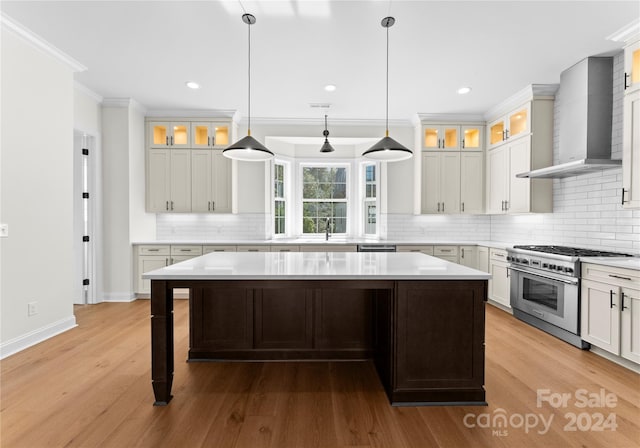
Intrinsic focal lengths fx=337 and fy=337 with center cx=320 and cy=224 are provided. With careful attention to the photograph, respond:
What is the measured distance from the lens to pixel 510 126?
493cm

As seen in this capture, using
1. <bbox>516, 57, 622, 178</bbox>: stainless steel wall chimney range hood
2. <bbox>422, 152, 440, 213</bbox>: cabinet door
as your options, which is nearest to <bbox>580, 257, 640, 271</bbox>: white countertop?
<bbox>516, 57, 622, 178</bbox>: stainless steel wall chimney range hood

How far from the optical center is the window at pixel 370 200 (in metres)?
6.13

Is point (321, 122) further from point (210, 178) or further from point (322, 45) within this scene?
point (322, 45)

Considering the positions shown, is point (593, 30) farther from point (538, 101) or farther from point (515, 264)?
point (515, 264)

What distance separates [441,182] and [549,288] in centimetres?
244

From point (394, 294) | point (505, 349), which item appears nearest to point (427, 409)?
point (394, 294)

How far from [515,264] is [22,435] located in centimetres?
483

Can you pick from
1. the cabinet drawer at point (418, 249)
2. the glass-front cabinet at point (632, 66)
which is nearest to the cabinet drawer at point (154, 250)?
the cabinet drawer at point (418, 249)

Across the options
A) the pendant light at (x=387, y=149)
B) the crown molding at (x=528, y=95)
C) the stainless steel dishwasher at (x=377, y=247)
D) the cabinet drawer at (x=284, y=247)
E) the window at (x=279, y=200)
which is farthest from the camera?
the window at (x=279, y=200)

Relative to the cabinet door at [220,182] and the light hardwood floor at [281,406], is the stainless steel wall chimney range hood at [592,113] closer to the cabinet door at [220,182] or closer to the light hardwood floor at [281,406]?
the light hardwood floor at [281,406]

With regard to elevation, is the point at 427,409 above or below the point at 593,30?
below

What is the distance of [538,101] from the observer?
447 centimetres

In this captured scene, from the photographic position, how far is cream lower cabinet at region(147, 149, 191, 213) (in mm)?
5449

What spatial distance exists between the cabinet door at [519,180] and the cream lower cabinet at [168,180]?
4.92 metres
